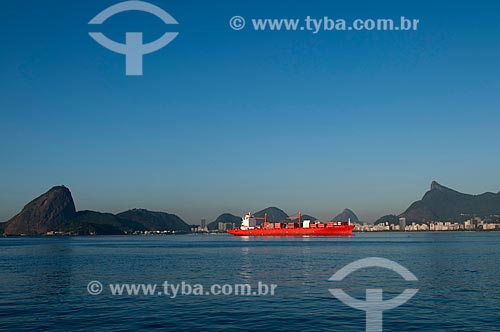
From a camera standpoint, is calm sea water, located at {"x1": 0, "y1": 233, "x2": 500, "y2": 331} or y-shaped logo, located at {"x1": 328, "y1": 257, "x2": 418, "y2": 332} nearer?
calm sea water, located at {"x1": 0, "y1": 233, "x2": 500, "y2": 331}

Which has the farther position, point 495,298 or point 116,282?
point 116,282

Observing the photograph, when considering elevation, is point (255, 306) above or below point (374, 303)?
below

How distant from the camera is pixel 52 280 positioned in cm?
5397

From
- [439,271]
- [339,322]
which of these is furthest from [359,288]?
[439,271]

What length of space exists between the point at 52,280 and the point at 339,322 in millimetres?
37251

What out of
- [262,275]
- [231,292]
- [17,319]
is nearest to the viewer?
[17,319]

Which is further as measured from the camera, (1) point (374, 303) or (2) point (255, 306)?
(1) point (374, 303)

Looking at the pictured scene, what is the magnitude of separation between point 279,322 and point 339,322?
3.77 metres

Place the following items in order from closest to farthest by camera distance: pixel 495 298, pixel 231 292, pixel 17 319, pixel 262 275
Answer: pixel 17 319 → pixel 495 298 → pixel 231 292 → pixel 262 275

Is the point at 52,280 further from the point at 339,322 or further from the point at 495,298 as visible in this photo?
the point at 495,298

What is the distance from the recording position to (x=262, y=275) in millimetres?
56344

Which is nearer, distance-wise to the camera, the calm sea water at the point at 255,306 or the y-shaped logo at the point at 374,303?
the calm sea water at the point at 255,306

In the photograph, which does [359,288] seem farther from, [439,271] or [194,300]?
[439,271]

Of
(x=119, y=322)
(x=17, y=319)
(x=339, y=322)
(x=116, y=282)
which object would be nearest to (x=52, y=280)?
Answer: (x=116, y=282)
